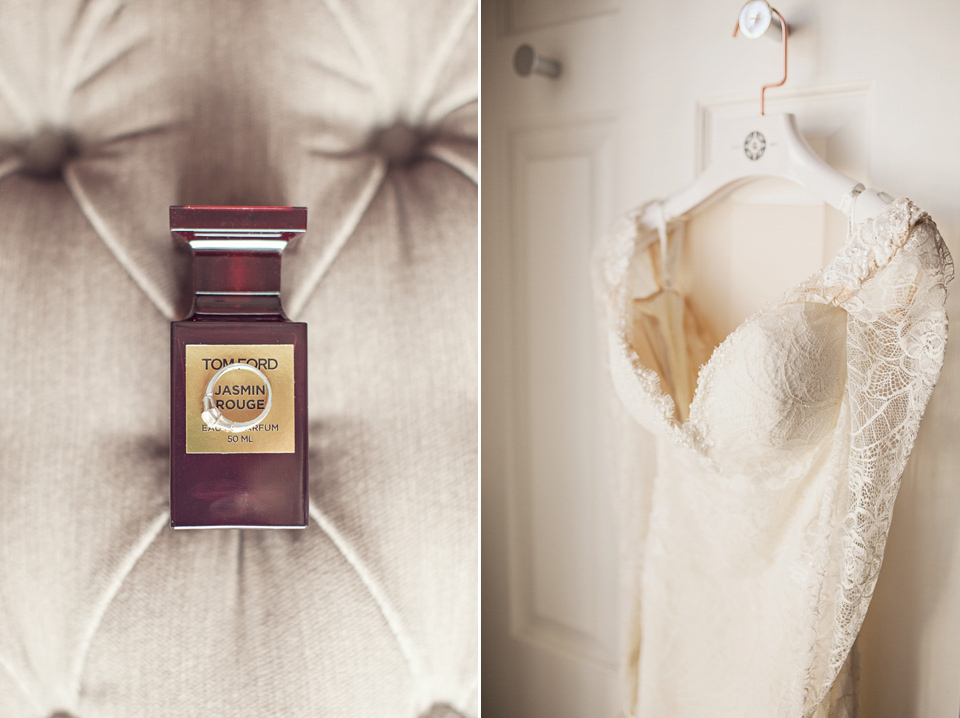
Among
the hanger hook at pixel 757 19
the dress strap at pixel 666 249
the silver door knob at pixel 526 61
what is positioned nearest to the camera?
the hanger hook at pixel 757 19

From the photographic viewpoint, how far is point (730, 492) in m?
0.79

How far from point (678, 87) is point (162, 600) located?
0.94 m

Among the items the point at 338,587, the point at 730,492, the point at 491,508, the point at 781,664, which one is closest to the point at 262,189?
the point at 338,587

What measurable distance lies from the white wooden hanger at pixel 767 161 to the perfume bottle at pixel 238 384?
56cm

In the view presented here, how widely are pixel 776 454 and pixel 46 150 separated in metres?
0.72

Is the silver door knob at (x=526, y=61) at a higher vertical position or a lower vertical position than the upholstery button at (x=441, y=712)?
higher

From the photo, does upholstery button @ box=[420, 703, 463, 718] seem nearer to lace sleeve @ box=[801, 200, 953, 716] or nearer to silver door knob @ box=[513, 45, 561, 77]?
lace sleeve @ box=[801, 200, 953, 716]

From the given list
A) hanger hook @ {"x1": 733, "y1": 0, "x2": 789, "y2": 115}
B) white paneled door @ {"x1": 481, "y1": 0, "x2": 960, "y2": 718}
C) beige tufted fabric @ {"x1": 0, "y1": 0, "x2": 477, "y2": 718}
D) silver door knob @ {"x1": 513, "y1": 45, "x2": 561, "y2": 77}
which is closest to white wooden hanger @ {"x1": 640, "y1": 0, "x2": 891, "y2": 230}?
hanger hook @ {"x1": 733, "y1": 0, "x2": 789, "y2": 115}

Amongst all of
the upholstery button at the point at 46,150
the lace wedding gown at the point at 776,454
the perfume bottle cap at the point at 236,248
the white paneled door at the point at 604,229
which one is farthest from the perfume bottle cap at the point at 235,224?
the white paneled door at the point at 604,229

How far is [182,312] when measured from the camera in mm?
485

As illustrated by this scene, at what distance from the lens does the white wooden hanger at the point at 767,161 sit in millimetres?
724

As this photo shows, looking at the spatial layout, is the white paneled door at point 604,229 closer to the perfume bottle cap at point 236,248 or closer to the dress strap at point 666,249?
the dress strap at point 666,249

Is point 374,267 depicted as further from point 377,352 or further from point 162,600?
point 162,600

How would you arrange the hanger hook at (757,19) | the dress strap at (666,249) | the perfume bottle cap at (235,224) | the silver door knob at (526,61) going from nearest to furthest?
the perfume bottle cap at (235,224) → the hanger hook at (757,19) → the dress strap at (666,249) → the silver door knob at (526,61)
